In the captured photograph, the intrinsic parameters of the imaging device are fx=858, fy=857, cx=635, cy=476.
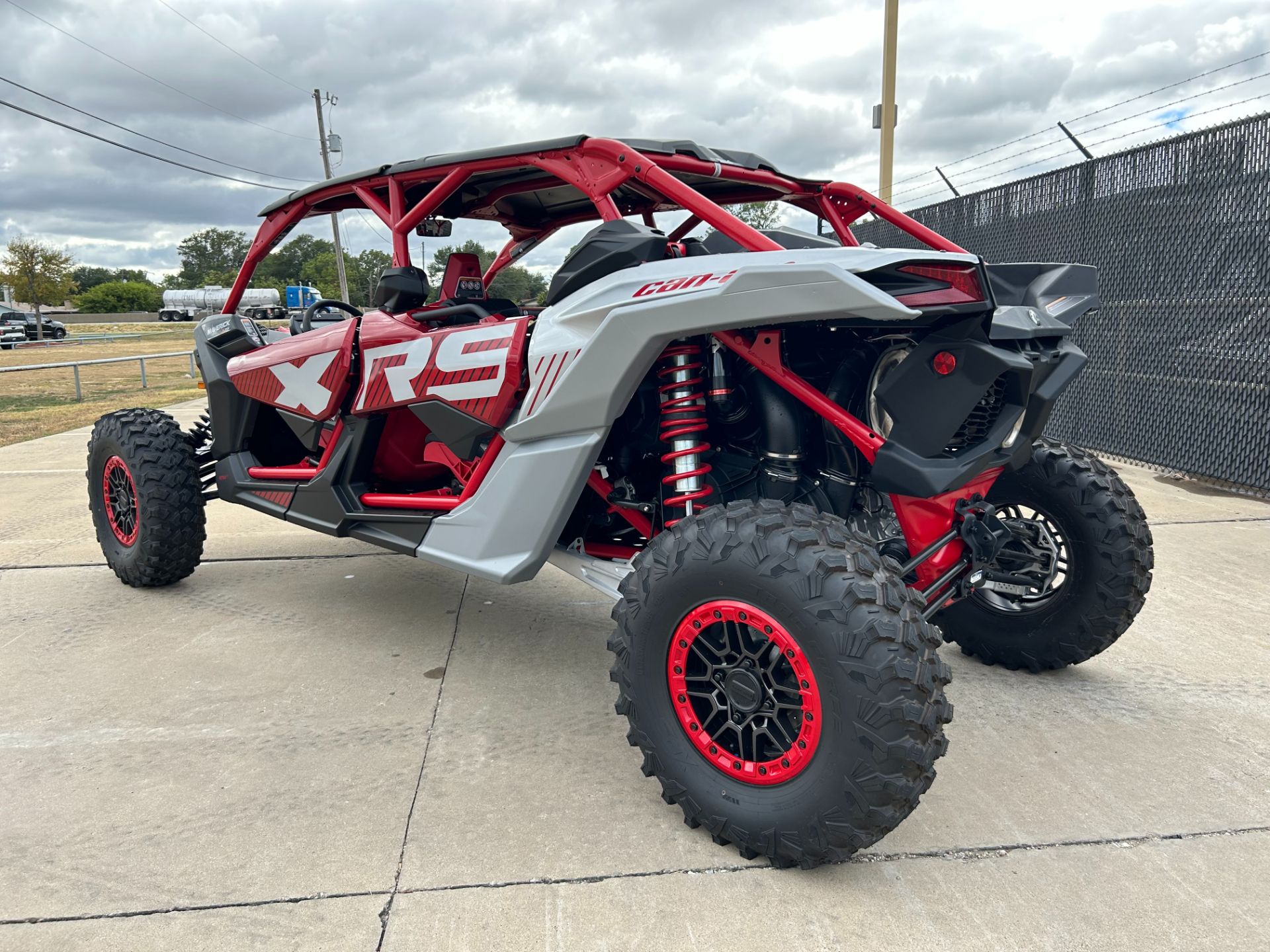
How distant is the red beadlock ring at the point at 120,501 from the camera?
458 cm

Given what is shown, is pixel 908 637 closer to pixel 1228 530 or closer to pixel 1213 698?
pixel 1213 698

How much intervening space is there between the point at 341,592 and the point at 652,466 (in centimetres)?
222

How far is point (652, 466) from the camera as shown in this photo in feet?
10.4

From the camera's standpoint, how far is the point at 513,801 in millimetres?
2535

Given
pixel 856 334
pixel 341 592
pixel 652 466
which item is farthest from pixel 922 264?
pixel 341 592

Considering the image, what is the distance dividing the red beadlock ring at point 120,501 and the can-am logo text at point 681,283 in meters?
3.40

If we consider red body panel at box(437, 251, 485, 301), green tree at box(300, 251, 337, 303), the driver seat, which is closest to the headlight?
the driver seat

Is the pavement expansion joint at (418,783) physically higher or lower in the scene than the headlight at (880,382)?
lower

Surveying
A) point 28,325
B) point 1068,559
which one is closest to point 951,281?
point 1068,559

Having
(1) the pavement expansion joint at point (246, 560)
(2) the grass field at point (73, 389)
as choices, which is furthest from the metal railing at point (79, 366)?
(1) the pavement expansion joint at point (246, 560)

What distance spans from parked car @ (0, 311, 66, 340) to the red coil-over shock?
2316 inches

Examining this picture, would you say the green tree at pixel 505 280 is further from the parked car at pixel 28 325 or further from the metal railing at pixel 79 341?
the parked car at pixel 28 325

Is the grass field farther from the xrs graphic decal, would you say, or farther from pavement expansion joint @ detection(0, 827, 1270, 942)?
pavement expansion joint @ detection(0, 827, 1270, 942)

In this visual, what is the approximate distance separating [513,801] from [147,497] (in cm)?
290
